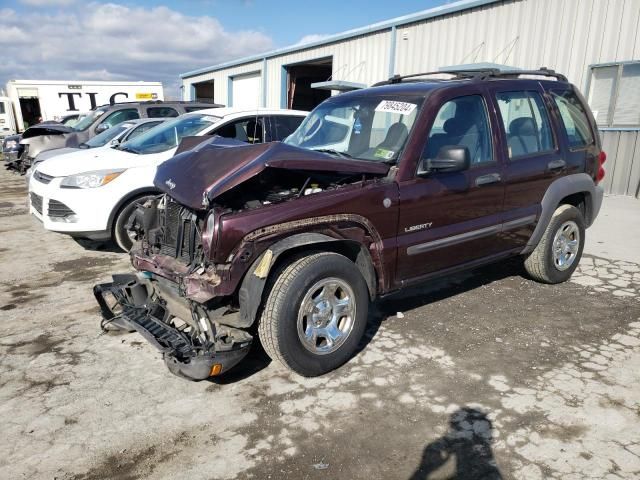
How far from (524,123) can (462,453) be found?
3131 mm

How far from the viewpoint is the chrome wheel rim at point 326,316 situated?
3289 millimetres

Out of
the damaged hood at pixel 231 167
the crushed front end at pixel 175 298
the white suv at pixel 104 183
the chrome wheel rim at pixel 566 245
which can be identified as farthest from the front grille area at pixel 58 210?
the chrome wheel rim at pixel 566 245

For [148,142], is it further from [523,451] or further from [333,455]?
[523,451]

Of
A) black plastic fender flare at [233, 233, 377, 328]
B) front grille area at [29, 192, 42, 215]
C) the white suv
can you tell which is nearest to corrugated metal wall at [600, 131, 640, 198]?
the white suv

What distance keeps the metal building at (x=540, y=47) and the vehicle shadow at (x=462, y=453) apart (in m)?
8.99

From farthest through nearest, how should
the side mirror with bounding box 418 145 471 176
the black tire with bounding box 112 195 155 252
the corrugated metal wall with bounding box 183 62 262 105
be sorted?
the corrugated metal wall with bounding box 183 62 262 105 → the black tire with bounding box 112 195 155 252 → the side mirror with bounding box 418 145 471 176

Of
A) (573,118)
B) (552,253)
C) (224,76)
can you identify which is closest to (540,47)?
(573,118)

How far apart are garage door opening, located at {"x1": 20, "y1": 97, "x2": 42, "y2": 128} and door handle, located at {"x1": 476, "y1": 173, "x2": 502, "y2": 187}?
3267 cm

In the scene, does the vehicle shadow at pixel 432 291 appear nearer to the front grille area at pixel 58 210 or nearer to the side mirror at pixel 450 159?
the side mirror at pixel 450 159

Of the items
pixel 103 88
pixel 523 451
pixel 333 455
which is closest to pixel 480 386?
pixel 523 451

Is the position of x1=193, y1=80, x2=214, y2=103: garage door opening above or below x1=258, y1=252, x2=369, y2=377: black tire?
above

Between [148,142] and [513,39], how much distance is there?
8282 millimetres

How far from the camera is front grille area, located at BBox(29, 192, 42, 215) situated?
6.23 metres

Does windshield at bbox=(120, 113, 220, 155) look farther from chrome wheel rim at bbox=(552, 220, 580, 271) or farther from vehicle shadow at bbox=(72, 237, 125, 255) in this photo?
chrome wheel rim at bbox=(552, 220, 580, 271)
